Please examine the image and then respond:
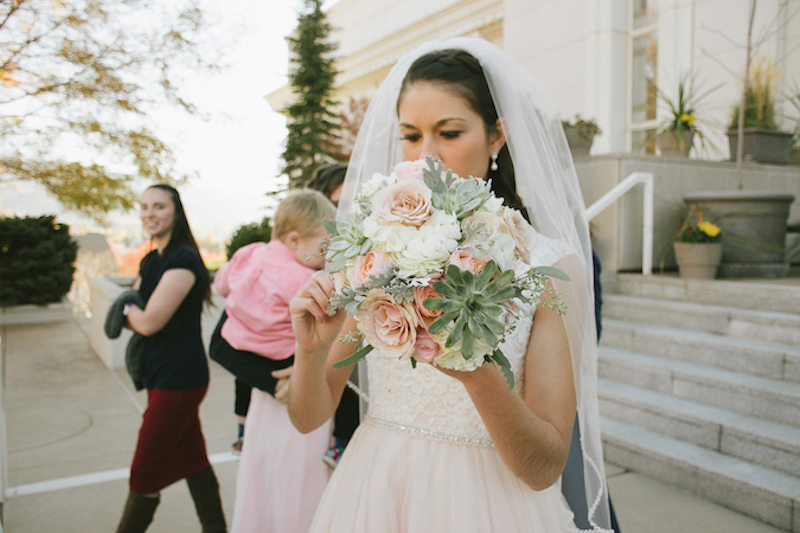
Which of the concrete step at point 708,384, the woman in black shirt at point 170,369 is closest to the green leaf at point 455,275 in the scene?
the woman in black shirt at point 170,369

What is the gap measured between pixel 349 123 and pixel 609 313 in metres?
10.9

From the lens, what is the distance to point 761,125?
7578mm

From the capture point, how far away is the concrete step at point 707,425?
11.5 ft

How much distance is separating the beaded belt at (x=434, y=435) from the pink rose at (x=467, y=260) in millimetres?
701

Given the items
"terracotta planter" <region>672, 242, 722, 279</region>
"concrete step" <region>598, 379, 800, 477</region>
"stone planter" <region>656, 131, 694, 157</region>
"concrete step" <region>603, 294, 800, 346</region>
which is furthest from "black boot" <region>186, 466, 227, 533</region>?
"stone planter" <region>656, 131, 694, 157</region>

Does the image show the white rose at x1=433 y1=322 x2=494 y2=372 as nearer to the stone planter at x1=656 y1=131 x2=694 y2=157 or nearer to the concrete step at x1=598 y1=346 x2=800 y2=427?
the concrete step at x1=598 y1=346 x2=800 y2=427

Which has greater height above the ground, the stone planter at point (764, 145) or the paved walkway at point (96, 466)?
the stone planter at point (764, 145)

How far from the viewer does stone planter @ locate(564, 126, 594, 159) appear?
696 centimetres

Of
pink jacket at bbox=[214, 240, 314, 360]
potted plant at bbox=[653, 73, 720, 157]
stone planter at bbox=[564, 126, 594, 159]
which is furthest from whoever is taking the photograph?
potted plant at bbox=[653, 73, 720, 157]

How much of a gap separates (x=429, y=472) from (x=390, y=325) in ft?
2.12

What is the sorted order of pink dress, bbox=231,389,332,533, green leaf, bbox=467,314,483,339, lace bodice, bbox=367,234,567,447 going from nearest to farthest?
green leaf, bbox=467,314,483,339 → lace bodice, bbox=367,234,567,447 → pink dress, bbox=231,389,332,533

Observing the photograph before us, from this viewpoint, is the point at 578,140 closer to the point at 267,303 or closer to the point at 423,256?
the point at 267,303

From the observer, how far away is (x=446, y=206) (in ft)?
3.71

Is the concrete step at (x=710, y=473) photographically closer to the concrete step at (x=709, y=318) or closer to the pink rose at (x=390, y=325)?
the concrete step at (x=709, y=318)
